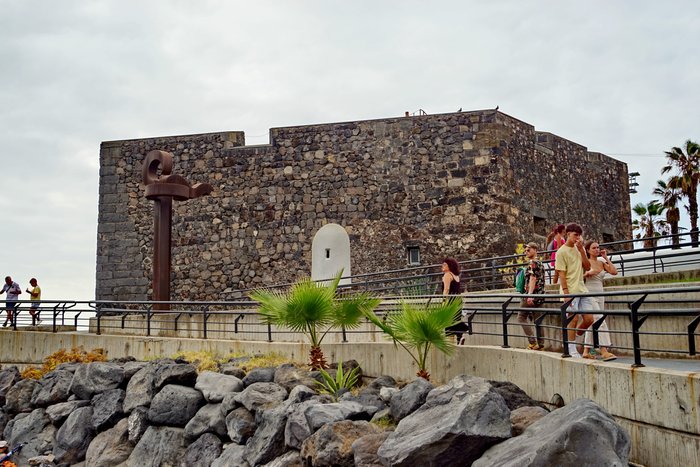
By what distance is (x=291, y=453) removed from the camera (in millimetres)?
10008

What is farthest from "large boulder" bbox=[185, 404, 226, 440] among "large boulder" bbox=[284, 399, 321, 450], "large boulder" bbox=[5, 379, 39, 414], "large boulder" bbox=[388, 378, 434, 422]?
"large boulder" bbox=[5, 379, 39, 414]

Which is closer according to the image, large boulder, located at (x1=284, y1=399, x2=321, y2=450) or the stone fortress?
large boulder, located at (x1=284, y1=399, x2=321, y2=450)

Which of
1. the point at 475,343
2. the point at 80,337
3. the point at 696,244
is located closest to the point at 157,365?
the point at 80,337

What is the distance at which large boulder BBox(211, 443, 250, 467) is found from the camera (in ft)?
35.8

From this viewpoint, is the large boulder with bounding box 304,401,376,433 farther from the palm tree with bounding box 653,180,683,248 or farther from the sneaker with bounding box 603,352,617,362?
the palm tree with bounding box 653,180,683,248

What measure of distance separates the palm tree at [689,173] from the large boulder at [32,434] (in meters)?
27.9

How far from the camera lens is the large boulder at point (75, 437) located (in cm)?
1389

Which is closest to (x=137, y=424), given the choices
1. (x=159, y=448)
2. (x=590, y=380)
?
(x=159, y=448)

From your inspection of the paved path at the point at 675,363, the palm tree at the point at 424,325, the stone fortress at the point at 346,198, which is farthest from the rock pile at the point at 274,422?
the stone fortress at the point at 346,198

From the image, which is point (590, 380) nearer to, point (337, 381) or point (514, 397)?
point (514, 397)

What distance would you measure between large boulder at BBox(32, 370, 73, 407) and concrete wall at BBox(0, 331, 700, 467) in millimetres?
3044

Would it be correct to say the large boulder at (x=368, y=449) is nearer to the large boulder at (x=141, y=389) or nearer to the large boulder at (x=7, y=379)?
the large boulder at (x=141, y=389)

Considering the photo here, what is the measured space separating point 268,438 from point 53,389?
22.0ft

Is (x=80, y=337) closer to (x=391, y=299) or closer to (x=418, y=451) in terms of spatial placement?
(x=391, y=299)
